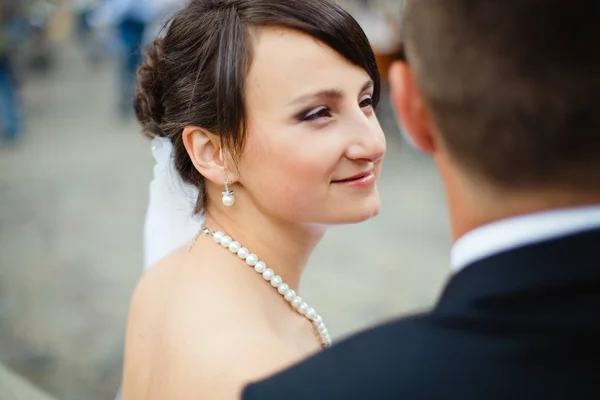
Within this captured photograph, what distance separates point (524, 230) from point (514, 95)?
165 millimetres

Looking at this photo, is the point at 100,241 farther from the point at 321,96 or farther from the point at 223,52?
the point at 321,96

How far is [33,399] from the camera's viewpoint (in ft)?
8.33

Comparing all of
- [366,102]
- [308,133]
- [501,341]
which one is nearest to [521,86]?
[501,341]

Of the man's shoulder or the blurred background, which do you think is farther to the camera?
the blurred background

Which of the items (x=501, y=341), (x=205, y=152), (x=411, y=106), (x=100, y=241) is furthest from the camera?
(x=100, y=241)

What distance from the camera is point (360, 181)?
63.1 inches

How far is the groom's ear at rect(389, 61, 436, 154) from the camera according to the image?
37.5 inches

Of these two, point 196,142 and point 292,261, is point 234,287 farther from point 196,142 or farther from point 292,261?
point 196,142

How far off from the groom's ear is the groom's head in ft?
0.10

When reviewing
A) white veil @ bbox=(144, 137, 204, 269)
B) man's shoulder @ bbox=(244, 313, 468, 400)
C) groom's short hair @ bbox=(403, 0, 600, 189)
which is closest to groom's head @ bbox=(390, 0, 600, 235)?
groom's short hair @ bbox=(403, 0, 600, 189)

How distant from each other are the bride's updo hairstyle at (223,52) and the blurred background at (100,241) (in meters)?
0.38

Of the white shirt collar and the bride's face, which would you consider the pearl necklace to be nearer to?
the bride's face

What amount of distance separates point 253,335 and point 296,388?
24.4 inches

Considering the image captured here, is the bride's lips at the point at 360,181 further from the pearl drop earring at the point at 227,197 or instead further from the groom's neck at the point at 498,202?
the groom's neck at the point at 498,202
